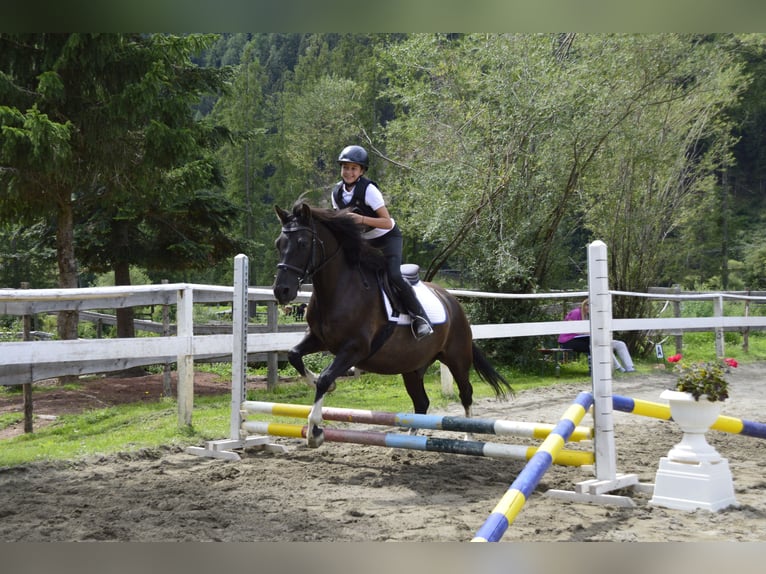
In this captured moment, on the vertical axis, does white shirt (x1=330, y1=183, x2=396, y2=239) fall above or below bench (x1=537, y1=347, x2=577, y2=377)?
above

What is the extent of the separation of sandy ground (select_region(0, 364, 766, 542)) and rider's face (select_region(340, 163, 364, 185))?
6.23 feet

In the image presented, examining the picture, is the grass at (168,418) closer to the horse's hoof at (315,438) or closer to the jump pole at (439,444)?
the jump pole at (439,444)

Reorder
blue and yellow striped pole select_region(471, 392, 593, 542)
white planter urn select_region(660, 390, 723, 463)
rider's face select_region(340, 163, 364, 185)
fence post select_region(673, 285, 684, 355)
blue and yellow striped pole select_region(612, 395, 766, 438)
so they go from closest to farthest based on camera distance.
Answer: blue and yellow striped pole select_region(471, 392, 593, 542)
white planter urn select_region(660, 390, 723, 463)
blue and yellow striped pole select_region(612, 395, 766, 438)
rider's face select_region(340, 163, 364, 185)
fence post select_region(673, 285, 684, 355)

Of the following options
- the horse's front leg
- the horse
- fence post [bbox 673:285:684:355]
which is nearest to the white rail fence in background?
the horse's front leg

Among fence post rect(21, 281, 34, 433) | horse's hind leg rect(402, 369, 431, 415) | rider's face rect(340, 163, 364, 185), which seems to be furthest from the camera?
fence post rect(21, 281, 34, 433)

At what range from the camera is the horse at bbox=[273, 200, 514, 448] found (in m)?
→ 4.50

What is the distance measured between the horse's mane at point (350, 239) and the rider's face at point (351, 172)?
25cm

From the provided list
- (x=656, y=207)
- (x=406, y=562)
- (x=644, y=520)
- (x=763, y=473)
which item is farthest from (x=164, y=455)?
(x=656, y=207)

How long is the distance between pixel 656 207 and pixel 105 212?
10210 millimetres

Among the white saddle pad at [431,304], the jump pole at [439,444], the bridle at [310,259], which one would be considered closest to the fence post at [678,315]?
the white saddle pad at [431,304]

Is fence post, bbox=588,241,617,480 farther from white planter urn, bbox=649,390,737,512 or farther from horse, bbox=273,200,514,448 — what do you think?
horse, bbox=273,200,514,448

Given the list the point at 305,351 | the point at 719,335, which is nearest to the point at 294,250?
the point at 305,351

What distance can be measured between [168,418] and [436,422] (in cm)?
294

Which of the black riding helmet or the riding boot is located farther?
the riding boot
